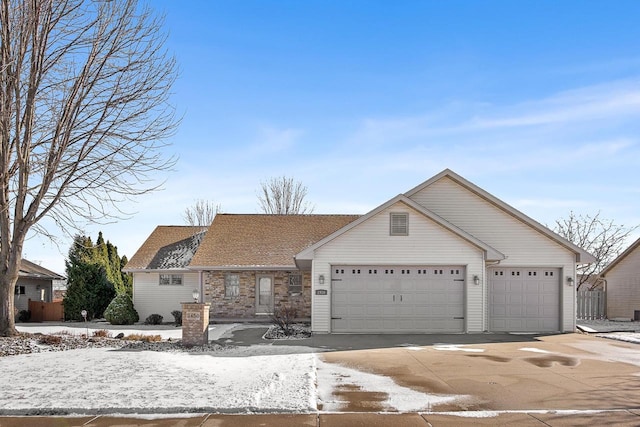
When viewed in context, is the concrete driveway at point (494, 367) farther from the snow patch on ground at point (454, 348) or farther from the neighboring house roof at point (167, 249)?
the neighboring house roof at point (167, 249)

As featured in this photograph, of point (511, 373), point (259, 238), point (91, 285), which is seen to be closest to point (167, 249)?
point (91, 285)

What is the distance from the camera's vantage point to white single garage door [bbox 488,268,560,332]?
2127 cm

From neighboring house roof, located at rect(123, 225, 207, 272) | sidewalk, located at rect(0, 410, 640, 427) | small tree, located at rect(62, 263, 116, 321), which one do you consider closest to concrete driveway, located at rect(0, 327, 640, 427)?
sidewalk, located at rect(0, 410, 640, 427)

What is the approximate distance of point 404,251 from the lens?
2011 cm

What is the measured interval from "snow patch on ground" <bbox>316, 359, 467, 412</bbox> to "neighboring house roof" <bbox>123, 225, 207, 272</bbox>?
18102 mm

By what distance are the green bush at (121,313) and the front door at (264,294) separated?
6.29 meters

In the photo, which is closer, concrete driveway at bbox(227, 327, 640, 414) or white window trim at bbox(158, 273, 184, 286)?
concrete driveway at bbox(227, 327, 640, 414)

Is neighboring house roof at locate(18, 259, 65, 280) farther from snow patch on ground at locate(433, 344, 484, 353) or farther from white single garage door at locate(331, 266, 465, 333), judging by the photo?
snow patch on ground at locate(433, 344, 484, 353)

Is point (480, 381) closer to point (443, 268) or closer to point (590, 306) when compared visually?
point (443, 268)

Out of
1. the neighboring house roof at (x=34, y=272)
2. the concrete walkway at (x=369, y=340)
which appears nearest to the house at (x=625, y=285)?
the concrete walkway at (x=369, y=340)

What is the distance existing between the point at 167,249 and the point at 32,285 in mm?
10635

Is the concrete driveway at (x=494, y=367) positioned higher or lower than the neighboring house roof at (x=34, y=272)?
lower

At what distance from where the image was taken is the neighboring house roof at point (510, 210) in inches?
844

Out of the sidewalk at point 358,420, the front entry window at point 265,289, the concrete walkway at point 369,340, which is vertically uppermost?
the front entry window at point 265,289
